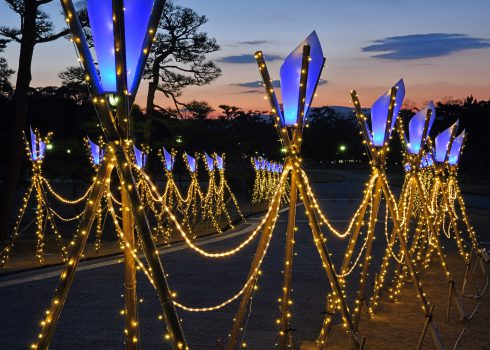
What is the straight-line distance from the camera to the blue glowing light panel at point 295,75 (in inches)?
198

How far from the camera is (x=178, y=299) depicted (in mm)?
7934

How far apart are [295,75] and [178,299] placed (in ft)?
13.2

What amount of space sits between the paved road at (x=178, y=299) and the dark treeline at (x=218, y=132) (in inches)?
116

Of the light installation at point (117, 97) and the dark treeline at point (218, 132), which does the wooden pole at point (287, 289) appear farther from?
the dark treeline at point (218, 132)

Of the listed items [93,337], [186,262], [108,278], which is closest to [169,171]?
[186,262]

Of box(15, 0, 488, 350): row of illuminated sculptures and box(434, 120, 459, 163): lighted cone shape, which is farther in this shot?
box(434, 120, 459, 163): lighted cone shape

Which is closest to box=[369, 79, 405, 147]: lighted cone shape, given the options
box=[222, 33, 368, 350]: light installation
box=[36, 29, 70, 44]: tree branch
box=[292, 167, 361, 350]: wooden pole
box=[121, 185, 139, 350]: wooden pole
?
box=[222, 33, 368, 350]: light installation

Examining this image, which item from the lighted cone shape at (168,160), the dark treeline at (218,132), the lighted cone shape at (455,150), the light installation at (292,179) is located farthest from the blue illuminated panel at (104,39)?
the lighted cone shape at (168,160)

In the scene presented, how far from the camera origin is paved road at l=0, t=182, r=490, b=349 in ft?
19.9

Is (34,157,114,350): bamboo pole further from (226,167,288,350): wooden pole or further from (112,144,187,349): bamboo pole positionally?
(226,167,288,350): wooden pole

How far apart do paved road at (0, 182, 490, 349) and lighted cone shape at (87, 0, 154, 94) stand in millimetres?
2830

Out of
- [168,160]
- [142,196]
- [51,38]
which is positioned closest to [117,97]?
[142,196]

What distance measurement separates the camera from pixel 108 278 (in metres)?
9.30

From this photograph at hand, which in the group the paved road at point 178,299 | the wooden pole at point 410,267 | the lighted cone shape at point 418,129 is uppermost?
the lighted cone shape at point 418,129
